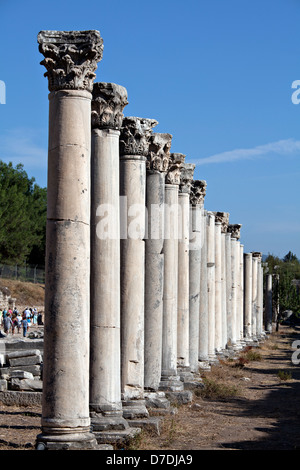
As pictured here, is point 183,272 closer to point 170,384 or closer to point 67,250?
point 170,384

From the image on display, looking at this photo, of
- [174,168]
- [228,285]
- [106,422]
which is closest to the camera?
[106,422]

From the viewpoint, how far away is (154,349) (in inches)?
665

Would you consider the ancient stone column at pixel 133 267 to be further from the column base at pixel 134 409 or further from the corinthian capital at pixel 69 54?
the corinthian capital at pixel 69 54

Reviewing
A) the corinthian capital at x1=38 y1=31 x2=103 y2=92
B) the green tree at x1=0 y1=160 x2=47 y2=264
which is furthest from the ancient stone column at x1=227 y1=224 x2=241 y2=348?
the green tree at x1=0 y1=160 x2=47 y2=264

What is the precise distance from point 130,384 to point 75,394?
4.33m

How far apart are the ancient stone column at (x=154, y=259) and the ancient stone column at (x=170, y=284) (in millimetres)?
1860

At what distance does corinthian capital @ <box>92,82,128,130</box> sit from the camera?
1355cm

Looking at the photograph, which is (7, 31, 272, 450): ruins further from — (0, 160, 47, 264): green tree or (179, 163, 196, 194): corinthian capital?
(0, 160, 47, 264): green tree

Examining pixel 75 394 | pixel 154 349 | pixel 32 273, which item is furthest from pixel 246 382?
pixel 32 273

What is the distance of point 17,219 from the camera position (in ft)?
218

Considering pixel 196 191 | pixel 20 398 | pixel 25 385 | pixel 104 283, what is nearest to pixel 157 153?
pixel 104 283

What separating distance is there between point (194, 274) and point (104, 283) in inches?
424

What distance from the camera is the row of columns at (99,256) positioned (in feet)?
35.5

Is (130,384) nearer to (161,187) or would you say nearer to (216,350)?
(161,187)
